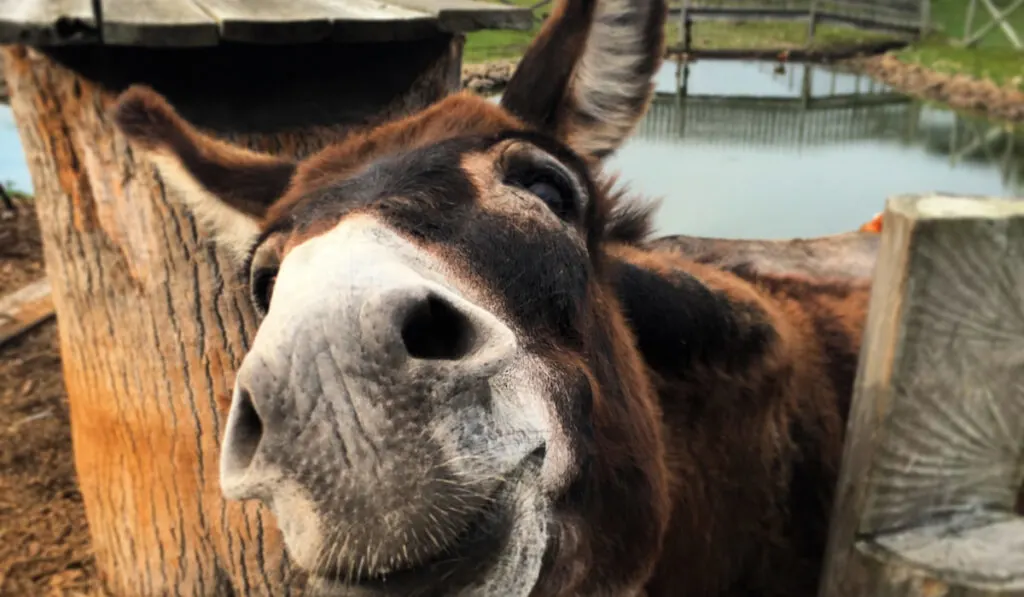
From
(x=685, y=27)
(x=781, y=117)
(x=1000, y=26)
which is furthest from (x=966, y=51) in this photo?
(x=781, y=117)

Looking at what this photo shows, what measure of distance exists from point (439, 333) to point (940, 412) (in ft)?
2.57

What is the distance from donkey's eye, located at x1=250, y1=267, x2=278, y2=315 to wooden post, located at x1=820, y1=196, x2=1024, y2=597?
3.30ft

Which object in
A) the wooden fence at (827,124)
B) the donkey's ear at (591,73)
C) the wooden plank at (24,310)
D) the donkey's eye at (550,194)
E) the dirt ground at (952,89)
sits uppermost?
the donkey's ear at (591,73)

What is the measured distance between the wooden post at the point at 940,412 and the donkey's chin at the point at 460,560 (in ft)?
1.85

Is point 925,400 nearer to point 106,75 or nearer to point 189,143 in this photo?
point 189,143

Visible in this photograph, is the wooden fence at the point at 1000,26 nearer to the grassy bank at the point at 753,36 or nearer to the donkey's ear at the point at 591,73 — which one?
the grassy bank at the point at 753,36

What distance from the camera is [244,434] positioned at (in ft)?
3.33

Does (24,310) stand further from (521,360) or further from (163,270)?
(521,360)

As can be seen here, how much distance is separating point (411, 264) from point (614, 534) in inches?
24.7

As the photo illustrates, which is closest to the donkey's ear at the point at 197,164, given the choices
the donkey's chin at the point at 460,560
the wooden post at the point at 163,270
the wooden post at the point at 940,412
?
the wooden post at the point at 163,270

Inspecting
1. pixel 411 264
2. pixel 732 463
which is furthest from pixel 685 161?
pixel 411 264

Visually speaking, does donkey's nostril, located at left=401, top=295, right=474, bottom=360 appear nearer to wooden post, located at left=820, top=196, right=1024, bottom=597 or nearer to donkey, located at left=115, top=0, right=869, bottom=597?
donkey, located at left=115, top=0, right=869, bottom=597

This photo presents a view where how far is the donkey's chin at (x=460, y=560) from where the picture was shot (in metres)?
0.96

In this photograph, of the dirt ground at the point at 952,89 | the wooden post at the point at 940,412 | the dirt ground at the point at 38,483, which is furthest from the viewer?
the dirt ground at the point at 952,89
